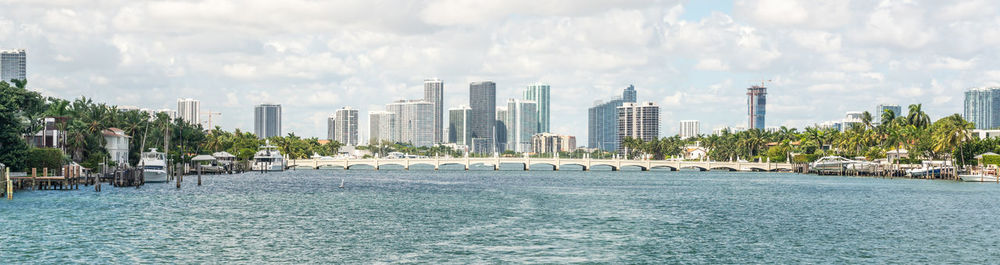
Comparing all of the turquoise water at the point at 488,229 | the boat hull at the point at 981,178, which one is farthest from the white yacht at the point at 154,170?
the boat hull at the point at 981,178

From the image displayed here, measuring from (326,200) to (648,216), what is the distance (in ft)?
110

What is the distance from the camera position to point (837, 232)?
5469 centimetres

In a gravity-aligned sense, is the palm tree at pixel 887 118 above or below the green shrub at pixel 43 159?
above

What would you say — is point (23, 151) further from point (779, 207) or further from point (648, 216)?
point (779, 207)

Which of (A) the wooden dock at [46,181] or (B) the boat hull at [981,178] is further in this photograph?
(B) the boat hull at [981,178]

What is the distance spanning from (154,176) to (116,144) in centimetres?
2078

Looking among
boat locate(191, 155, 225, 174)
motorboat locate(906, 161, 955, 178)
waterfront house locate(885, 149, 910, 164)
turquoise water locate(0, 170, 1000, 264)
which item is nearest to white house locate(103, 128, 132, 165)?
boat locate(191, 155, 225, 174)

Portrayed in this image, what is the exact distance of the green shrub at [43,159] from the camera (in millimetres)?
92438

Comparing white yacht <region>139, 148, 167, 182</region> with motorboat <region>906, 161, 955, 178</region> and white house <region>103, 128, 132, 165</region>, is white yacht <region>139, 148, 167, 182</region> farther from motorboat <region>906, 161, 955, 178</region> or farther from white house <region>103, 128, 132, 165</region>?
motorboat <region>906, 161, 955, 178</region>

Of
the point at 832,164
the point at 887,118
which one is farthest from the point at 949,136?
the point at 887,118

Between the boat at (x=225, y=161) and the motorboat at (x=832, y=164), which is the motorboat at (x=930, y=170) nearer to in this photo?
the motorboat at (x=832, y=164)

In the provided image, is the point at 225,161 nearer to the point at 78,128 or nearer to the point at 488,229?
the point at 78,128

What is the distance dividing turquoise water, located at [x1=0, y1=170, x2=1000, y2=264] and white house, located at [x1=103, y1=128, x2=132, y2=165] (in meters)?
42.5

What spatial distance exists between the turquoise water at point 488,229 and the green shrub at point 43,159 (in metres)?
9.27
